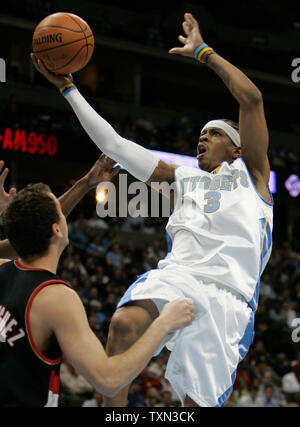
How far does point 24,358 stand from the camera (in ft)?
8.51

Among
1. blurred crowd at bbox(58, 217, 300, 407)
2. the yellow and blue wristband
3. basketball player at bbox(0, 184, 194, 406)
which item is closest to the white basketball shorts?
basketball player at bbox(0, 184, 194, 406)

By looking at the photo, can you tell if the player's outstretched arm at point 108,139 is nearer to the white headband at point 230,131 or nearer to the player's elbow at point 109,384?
the white headband at point 230,131

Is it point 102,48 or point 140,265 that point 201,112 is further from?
point 140,265

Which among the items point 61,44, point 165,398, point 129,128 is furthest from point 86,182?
point 129,128

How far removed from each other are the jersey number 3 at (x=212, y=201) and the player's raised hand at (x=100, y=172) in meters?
0.76

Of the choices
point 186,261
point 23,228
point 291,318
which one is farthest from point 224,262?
point 291,318

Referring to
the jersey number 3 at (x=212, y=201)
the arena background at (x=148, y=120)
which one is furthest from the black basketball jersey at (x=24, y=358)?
the arena background at (x=148, y=120)

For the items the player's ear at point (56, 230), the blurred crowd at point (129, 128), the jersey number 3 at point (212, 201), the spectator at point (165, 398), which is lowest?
the spectator at point (165, 398)

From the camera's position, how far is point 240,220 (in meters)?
3.68

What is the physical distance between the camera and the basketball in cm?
385

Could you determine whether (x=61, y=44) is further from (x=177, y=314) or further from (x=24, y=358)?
(x=24, y=358)

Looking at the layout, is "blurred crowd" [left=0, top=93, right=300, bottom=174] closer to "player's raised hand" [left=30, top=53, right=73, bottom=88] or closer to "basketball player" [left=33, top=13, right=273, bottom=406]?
"player's raised hand" [left=30, top=53, right=73, bottom=88]

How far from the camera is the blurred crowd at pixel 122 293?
10211 millimetres

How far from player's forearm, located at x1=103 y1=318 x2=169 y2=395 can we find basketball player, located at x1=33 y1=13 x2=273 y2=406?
0.62m
